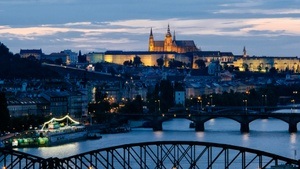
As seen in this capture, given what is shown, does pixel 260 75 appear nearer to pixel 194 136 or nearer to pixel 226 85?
pixel 226 85

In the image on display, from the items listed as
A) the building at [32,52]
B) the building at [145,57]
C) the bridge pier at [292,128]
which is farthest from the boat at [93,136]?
the building at [145,57]

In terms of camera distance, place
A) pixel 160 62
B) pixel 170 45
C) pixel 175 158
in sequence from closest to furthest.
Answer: pixel 175 158
pixel 160 62
pixel 170 45

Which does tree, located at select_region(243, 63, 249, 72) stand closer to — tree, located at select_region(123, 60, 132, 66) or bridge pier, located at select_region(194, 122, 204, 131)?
tree, located at select_region(123, 60, 132, 66)

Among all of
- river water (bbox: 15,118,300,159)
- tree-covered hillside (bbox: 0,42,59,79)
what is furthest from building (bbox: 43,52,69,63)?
river water (bbox: 15,118,300,159)

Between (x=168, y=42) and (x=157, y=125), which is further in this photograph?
(x=168, y=42)

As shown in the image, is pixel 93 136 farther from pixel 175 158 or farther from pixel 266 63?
pixel 266 63

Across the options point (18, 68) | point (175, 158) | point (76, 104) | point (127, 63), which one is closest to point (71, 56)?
point (127, 63)
